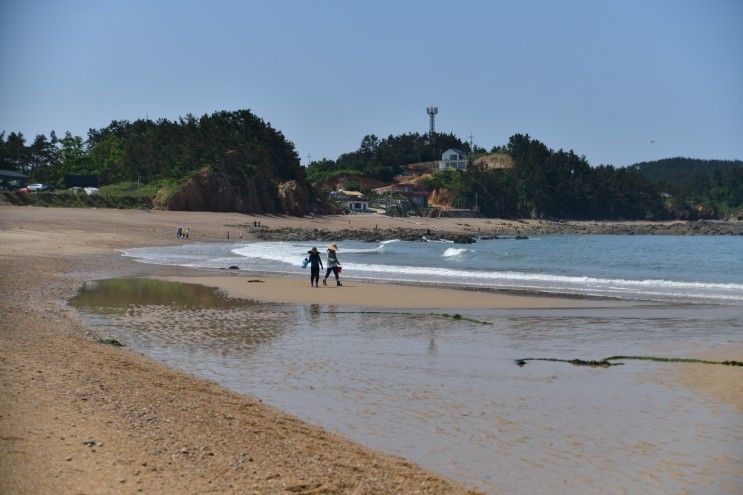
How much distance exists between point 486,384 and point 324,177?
119951mm

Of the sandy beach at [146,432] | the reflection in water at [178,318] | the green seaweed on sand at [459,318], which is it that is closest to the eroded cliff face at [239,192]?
the reflection in water at [178,318]

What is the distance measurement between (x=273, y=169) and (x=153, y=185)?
46.6 feet

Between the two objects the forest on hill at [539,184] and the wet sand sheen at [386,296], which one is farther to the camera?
the forest on hill at [539,184]

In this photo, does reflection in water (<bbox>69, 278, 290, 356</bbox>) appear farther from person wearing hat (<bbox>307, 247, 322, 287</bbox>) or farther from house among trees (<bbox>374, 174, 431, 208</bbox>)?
house among trees (<bbox>374, 174, 431, 208</bbox>)

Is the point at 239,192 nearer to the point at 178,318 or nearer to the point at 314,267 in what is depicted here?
the point at 314,267

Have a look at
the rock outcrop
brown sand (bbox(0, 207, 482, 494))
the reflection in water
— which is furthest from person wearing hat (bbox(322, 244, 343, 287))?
the rock outcrop

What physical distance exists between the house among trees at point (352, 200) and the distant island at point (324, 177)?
130 centimetres

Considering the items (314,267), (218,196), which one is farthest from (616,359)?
(218,196)

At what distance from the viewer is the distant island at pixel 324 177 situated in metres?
81.8

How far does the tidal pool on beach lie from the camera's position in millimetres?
6777

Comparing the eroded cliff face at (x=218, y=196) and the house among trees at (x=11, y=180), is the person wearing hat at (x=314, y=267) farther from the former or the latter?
the house among trees at (x=11, y=180)

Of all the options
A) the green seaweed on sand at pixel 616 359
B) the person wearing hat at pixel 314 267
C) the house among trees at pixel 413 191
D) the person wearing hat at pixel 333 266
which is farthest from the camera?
the house among trees at pixel 413 191

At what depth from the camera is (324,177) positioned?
422 ft

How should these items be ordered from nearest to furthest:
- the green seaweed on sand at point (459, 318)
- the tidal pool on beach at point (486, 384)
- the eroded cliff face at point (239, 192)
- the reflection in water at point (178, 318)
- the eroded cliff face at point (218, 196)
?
1. the tidal pool on beach at point (486, 384)
2. the reflection in water at point (178, 318)
3. the green seaweed on sand at point (459, 318)
4. the eroded cliff face at point (218, 196)
5. the eroded cliff face at point (239, 192)
